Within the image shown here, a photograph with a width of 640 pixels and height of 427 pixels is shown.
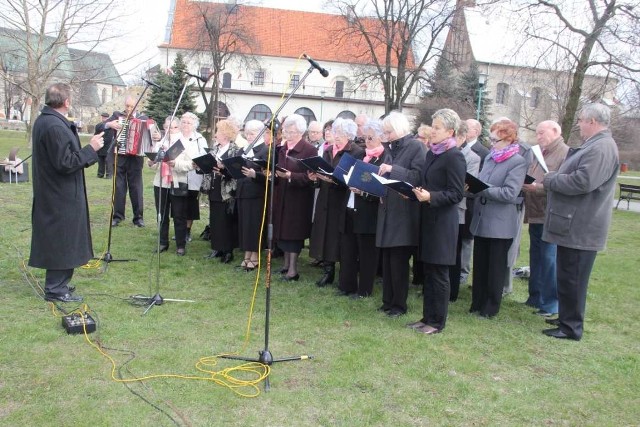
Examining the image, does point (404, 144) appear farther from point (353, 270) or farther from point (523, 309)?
point (523, 309)

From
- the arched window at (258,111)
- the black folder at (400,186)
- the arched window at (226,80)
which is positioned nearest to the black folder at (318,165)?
the black folder at (400,186)

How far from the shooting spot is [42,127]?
5.55 metres

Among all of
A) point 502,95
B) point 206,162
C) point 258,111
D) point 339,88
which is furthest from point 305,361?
point 339,88

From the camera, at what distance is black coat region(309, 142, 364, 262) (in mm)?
6719

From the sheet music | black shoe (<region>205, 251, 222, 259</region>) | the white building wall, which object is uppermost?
the white building wall

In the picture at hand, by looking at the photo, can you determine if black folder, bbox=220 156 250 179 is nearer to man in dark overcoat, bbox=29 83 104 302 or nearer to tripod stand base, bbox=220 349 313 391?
man in dark overcoat, bbox=29 83 104 302

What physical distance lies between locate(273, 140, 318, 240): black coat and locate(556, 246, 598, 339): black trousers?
10.0 feet

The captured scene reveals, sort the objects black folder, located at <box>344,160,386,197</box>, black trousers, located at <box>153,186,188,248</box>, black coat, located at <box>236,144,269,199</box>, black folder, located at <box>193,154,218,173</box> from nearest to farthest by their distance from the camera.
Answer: black folder, located at <box>344,160,386,197</box>, black folder, located at <box>193,154,218,173</box>, black coat, located at <box>236,144,269,199</box>, black trousers, located at <box>153,186,188,248</box>

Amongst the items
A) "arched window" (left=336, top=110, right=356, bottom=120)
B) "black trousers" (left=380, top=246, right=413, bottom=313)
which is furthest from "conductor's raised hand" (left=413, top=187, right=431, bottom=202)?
"arched window" (left=336, top=110, right=356, bottom=120)

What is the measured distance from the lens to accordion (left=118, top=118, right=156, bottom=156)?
32.6 feet

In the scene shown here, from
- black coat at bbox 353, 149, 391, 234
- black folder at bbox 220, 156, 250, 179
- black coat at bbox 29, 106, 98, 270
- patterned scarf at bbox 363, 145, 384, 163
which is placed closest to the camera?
black coat at bbox 29, 106, 98, 270

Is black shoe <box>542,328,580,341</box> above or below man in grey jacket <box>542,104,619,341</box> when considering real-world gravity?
below

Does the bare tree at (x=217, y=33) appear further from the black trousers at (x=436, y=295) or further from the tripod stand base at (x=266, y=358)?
the tripod stand base at (x=266, y=358)

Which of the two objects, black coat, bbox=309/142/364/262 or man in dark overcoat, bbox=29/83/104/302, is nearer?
man in dark overcoat, bbox=29/83/104/302
